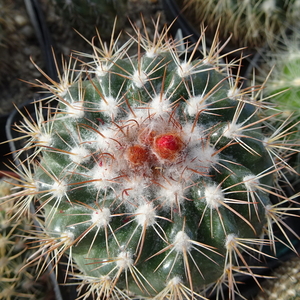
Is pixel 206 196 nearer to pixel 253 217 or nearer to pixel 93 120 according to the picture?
pixel 253 217

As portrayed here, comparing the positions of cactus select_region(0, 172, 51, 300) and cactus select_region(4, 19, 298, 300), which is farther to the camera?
cactus select_region(0, 172, 51, 300)

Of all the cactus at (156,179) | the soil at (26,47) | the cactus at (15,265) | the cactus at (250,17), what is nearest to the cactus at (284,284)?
the cactus at (156,179)

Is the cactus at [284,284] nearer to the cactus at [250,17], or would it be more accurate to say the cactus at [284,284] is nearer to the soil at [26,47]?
the cactus at [250,17]

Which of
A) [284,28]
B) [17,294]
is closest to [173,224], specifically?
[17,294]

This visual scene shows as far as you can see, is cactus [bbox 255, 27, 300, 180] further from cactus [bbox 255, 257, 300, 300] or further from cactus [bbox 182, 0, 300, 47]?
cactus [bbox 255, 257, 300, 300]

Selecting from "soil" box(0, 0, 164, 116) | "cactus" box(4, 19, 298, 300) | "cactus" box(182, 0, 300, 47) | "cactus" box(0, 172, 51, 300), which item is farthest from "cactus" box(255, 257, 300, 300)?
"soil" box(0, 0, 164, 116)
